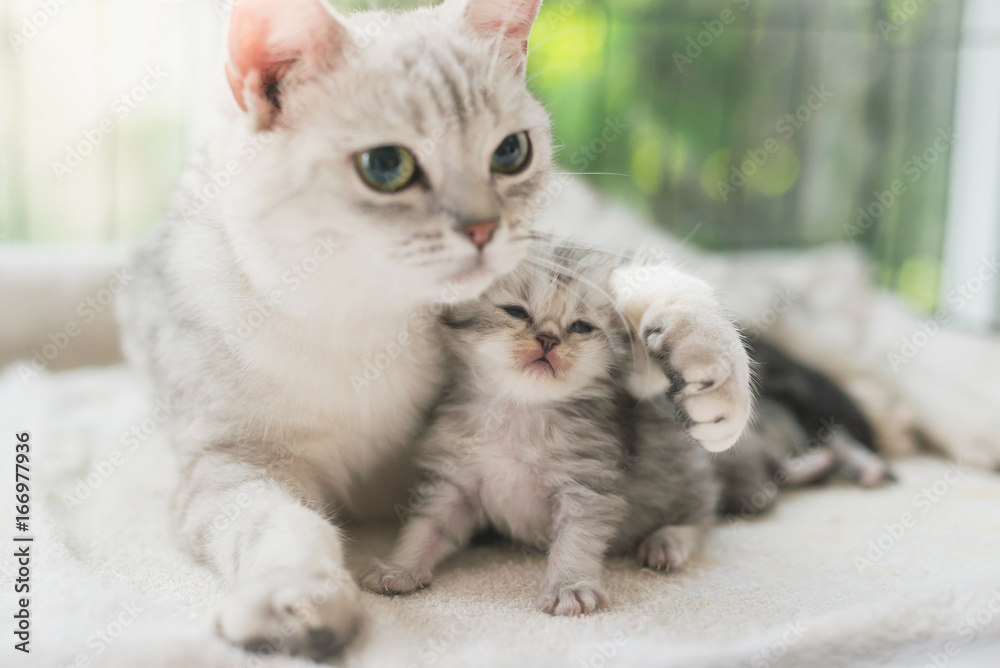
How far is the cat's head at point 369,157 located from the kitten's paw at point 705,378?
28cm

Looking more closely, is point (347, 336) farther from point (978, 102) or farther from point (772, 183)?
point (978, 102)

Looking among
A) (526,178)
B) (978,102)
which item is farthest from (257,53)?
(978,102)

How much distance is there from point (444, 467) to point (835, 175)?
2.77 meters

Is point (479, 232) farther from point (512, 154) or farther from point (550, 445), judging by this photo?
point (550, 445)

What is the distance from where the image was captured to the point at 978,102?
9.98ft

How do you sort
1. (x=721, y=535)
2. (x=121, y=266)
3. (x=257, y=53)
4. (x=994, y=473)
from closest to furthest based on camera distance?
(x=257, y=53)
(x=721, y=535)
(x=994, y=473)
(x=121, y=266)

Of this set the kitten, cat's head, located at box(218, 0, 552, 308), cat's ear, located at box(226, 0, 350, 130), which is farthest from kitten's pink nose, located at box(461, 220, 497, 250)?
cat's ear, located at box(226, 0, 350, 130)

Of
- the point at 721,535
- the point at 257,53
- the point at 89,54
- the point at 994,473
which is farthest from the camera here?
the point at 89,54

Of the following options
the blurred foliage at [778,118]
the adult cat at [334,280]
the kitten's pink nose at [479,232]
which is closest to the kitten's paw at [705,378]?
the adult cat at [334,280]

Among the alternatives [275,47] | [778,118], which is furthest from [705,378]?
[778,118]

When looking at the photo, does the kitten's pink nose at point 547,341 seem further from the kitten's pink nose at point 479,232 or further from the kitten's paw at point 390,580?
the kitten's paw at point 390,580

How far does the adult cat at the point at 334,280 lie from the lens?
1035 mm

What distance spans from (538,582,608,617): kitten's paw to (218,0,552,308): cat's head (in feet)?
1.53

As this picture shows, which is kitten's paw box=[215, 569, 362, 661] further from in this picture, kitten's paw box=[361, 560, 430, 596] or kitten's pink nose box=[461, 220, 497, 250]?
kitten's pink nose box=[461, 220, 497, 250]
